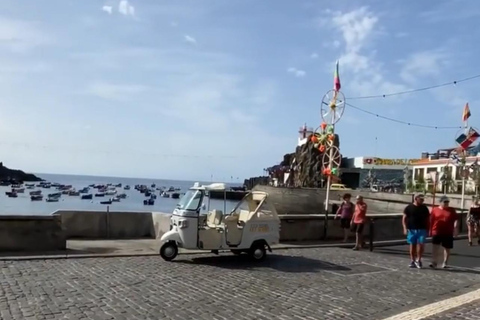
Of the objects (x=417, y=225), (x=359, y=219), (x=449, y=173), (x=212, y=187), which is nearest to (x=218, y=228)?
(x=212, y=187)

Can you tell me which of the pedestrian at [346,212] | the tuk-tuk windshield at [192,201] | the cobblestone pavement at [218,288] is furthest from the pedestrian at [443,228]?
the tuk-tuk windshield at [192,201]

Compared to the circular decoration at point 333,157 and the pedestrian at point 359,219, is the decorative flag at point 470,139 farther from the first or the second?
the pedestrian at point 359,219

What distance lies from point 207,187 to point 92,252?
3.29 meters

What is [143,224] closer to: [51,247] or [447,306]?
[51,247]

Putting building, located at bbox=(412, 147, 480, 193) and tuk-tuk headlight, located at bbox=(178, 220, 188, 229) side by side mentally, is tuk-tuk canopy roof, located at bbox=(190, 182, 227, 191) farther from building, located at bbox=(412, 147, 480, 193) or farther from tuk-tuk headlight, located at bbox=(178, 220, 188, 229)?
building, located at bbox=(412, 147, 480, 193)

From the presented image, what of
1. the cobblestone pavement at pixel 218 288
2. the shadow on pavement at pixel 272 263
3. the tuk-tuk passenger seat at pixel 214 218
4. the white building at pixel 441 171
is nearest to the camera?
the cobblestone pavement at pixel 218 288

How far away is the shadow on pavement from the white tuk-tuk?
258mm

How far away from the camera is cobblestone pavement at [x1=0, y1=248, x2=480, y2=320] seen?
8.43 m

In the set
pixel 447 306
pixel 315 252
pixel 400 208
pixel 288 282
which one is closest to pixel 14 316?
pixel 288 282

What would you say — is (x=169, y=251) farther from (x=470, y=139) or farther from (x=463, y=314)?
(x=470, y=139)

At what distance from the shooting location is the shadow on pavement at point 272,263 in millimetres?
13039

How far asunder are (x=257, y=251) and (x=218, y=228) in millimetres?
1130

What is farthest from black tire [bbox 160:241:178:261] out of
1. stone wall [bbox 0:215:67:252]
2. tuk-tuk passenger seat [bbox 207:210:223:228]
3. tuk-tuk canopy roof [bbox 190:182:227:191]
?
stone wall [bbox 0:215:67:252]

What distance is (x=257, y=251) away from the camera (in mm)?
14023
